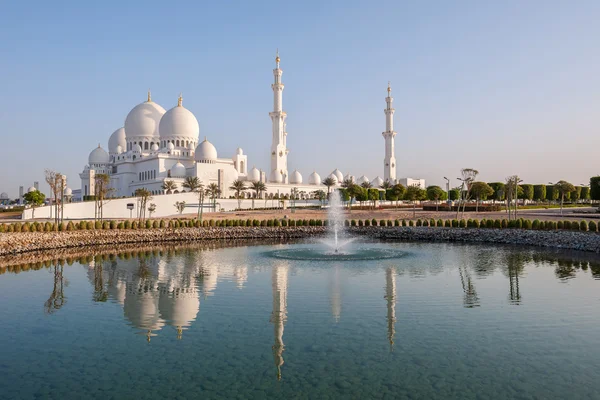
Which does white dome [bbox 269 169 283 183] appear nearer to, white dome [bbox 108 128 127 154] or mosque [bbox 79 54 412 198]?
mosque [bbox 79 54 412 198]

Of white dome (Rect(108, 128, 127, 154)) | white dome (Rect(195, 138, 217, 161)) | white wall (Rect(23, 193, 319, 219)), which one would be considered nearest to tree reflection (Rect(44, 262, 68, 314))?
white wall (Rect(23, 193, 319, 219))

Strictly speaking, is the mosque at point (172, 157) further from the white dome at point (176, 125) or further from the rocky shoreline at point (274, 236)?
the rocky shoreline at point (274, 236)

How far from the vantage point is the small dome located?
269 feet

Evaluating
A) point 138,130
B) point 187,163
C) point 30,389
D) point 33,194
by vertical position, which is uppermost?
point 138,130

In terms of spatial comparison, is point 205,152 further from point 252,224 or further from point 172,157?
point 252,224

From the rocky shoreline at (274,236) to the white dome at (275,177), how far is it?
4818 cm

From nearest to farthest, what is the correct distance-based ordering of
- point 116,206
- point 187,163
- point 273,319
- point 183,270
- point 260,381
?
point 260,381
point 273,319
point 183,270
point 116,206
point 187,163

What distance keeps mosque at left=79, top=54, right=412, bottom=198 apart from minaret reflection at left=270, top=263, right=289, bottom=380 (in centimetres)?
5597

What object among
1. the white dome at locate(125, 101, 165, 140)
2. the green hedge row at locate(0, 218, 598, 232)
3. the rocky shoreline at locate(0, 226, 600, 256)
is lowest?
the rocky shoreline at locate(0, 226, 600, 256)

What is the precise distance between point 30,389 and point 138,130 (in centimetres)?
8215

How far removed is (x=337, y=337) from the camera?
34.0ft

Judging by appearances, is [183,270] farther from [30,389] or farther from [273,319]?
[30,389]

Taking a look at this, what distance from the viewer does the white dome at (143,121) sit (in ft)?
281

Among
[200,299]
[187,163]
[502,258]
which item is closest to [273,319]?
[200,299]
